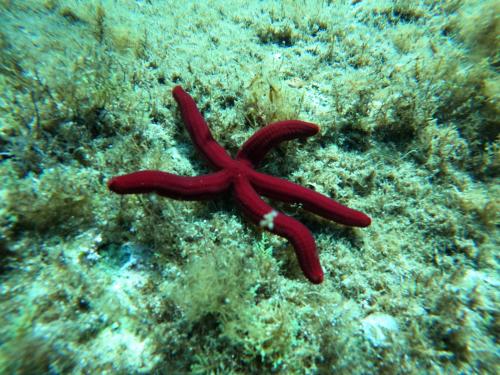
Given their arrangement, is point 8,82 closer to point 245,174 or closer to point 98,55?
point 98,55

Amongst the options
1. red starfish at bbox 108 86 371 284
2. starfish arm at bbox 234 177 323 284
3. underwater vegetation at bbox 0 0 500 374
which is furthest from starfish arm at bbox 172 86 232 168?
starfish arm at bbox 234 177 323 284

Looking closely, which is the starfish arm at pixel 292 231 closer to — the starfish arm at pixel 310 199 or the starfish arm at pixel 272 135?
the starfish arm at pixel 310 199

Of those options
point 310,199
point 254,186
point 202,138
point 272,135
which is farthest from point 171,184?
point 310,199

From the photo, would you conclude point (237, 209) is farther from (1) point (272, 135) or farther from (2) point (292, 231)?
(1) point (272, 135)

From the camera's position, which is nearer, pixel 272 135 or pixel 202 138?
pixel 272 135

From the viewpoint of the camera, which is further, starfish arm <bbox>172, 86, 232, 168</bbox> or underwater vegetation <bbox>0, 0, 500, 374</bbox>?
starfish arm <bbox>172, 86, 232, 168</bbox>

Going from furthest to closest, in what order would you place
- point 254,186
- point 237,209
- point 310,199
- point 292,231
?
point 237,209 < point 254,186 < point 310,199 < point 292,231

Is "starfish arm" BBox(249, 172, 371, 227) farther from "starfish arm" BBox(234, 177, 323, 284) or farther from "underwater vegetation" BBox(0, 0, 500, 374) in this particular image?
"underwater vegetation" BBox(0, 0, 500, 374)

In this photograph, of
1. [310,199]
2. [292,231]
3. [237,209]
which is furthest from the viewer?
[237,209]

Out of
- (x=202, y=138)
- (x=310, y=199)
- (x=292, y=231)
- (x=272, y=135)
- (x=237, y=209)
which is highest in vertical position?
(x=272, y=135)
